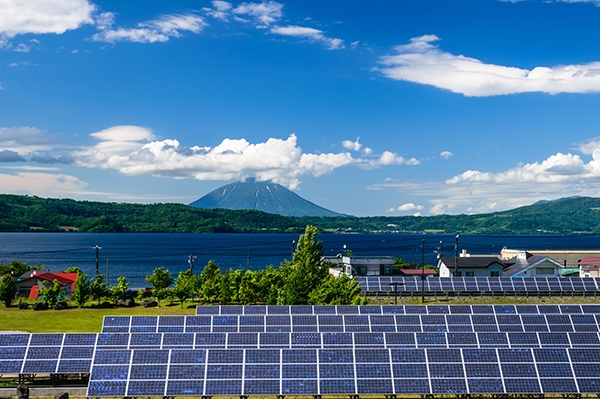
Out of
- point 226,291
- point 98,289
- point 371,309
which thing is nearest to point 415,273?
point 226,291

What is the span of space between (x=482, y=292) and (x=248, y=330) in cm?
3628

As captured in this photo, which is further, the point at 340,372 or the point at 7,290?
the point at 7,290

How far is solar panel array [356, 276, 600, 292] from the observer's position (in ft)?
201

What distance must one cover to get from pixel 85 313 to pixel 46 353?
2918 centimetres

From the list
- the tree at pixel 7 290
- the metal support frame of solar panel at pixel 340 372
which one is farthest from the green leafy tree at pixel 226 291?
the metal support frame of solar panel at pixel 340 372

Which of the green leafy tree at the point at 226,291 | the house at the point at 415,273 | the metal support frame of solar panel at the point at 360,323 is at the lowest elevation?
the house at the point at 415,273

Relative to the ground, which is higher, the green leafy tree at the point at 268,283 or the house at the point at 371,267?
the green leafy tree at the point at 268,283

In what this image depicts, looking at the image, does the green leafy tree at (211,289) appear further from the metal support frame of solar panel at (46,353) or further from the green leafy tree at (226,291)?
the metal support frame of solar panel at (46,353)

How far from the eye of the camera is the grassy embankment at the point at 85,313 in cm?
4719

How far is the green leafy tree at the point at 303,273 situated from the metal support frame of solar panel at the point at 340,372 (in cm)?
2326

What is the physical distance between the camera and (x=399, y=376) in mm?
23500

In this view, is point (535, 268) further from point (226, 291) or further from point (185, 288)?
point (185, 288)

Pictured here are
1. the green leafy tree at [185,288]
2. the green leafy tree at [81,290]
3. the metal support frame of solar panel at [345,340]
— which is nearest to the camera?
the metal support frame of solar panel at [345,340]

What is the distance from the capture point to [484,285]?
61719 mm
